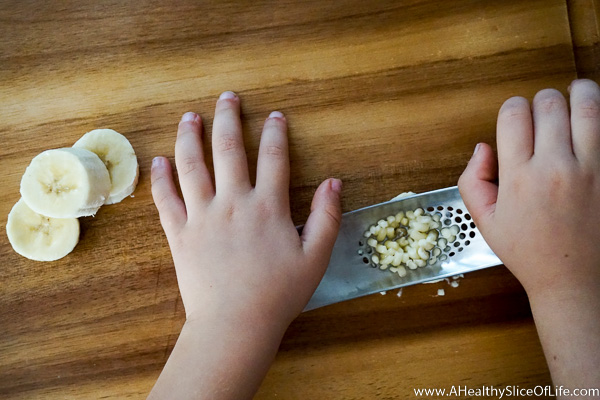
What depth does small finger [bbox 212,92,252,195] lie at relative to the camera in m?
0.83

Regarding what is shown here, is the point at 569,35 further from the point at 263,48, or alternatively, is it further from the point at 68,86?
the point at 68,86

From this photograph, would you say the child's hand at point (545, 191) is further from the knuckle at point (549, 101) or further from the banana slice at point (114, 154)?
the banana slice at point (114, 154)

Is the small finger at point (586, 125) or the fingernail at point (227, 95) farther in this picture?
the fingernail at point (227, 95)

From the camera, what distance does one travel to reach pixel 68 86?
2.94 ft

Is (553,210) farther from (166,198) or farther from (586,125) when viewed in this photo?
(166,198)

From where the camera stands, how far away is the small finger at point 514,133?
753mm

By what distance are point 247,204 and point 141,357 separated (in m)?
0.33

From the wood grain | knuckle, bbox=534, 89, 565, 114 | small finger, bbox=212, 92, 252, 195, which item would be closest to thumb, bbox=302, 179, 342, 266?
small finger, bbox=212, 92, 252, 195

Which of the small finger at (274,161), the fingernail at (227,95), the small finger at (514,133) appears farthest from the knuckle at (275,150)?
the small finger at (514,133)

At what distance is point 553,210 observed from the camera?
72cm

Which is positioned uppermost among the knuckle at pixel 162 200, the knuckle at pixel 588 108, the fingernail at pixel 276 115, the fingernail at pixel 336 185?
the fingernail at pixel 276 115

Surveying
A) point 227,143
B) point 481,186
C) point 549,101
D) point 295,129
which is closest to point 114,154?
point 227,143

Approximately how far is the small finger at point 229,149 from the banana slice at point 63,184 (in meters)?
0.20

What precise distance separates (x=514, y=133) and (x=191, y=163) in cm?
51
